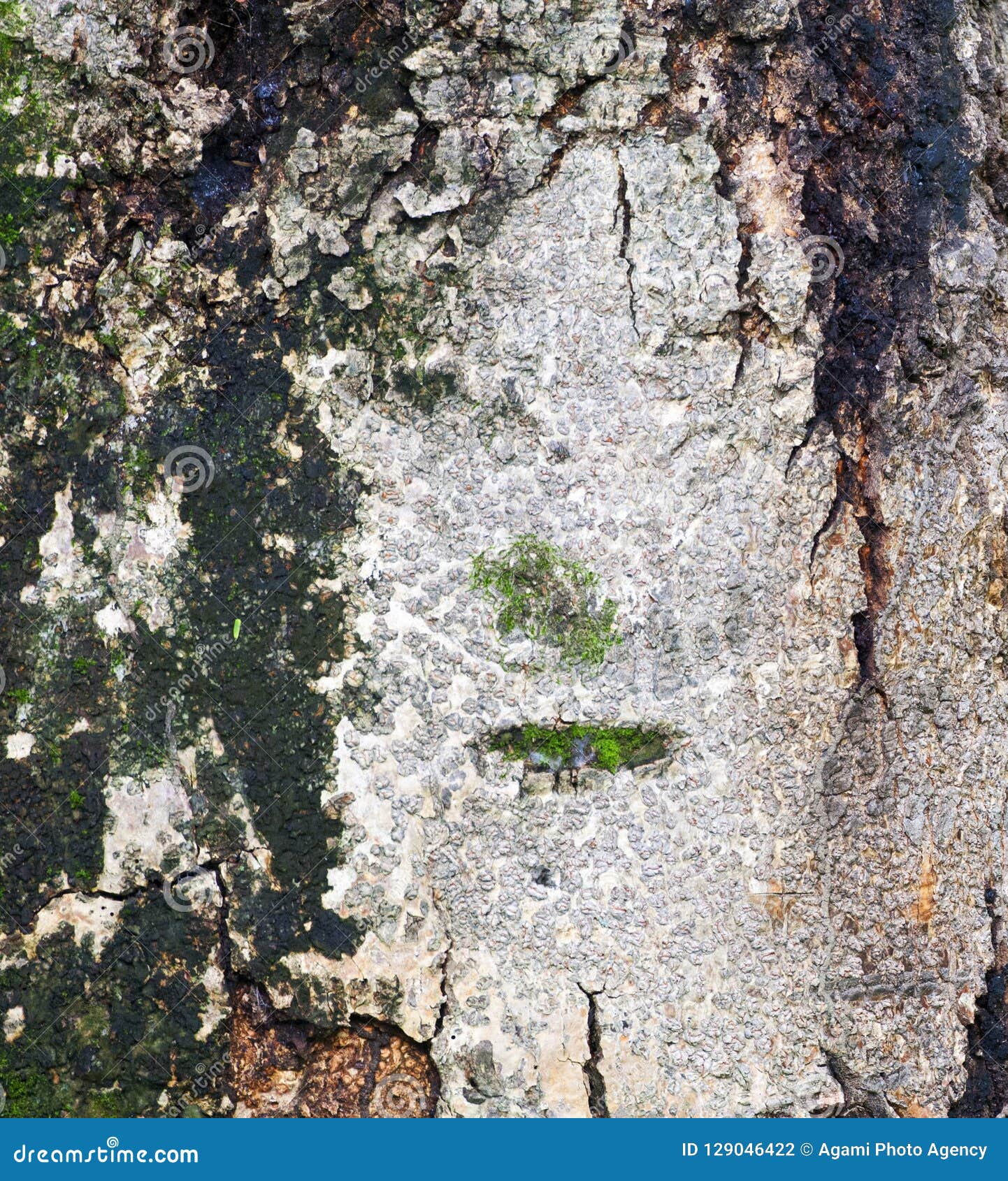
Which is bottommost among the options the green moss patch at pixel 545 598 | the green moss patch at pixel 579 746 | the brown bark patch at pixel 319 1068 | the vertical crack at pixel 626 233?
the brown bark patch at pixel 319 1068

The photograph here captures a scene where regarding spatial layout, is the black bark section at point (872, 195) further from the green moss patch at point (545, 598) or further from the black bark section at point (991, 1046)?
the black bark section at point (991, 1046)

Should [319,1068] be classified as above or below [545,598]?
below

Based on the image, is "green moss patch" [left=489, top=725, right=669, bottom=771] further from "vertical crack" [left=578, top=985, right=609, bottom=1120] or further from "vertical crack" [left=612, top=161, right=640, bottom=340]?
"vertical crack" [left=612, top=161, right=640, bottom=340]

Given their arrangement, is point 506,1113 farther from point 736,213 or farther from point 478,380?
point 736,213

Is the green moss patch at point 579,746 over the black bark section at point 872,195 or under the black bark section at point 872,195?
under

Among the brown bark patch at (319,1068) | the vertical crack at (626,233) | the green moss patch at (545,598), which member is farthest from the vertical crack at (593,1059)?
the vertical crack at (626,233)

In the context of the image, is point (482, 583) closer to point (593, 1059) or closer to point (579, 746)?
point (579, 746)

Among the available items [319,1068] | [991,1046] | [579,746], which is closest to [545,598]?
[579,746]

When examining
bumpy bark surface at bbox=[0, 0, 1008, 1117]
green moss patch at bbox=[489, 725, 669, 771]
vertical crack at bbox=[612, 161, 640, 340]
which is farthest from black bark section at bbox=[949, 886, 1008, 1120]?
vertical crack at bbox=[612, 161, 640, 340]

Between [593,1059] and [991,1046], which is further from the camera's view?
[991,1046]
